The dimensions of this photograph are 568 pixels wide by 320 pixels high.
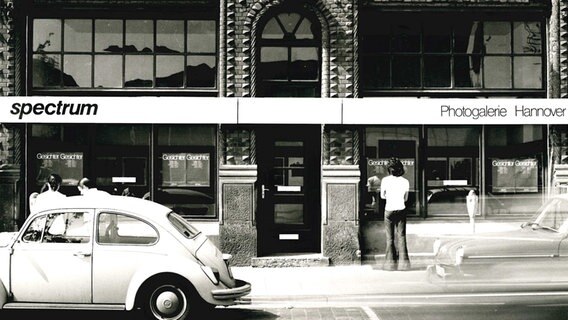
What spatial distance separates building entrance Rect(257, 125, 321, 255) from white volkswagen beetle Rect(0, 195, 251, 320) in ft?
16.6

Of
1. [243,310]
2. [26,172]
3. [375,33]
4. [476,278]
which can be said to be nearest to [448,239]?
[476,278]

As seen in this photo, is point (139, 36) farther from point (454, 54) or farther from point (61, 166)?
point (454, 54)

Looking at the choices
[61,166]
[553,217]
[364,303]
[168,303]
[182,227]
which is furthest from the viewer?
[61,166]

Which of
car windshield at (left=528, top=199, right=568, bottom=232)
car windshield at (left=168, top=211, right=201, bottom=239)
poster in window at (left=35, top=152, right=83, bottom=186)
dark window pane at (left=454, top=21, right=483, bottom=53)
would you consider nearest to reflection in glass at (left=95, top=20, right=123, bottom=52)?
poster in window at (left=35, top=152, right=83, bottom=186)

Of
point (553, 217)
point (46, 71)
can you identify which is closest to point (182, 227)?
point (553, 217)

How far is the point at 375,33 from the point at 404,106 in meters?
1.58

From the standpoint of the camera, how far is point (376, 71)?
1318 centimetres

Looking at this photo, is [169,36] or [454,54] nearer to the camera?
[169,36]

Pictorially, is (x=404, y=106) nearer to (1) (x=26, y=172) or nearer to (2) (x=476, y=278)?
(2) (x=476, y=278)

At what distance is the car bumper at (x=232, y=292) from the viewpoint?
308 inches

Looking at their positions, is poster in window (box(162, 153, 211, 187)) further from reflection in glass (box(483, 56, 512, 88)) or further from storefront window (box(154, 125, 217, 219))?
reflection in glass (box(483, 56, 512, 88))

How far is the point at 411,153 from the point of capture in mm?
13078

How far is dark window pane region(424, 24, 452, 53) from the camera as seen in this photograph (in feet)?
43.5

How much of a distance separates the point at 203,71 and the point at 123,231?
5.58 m
